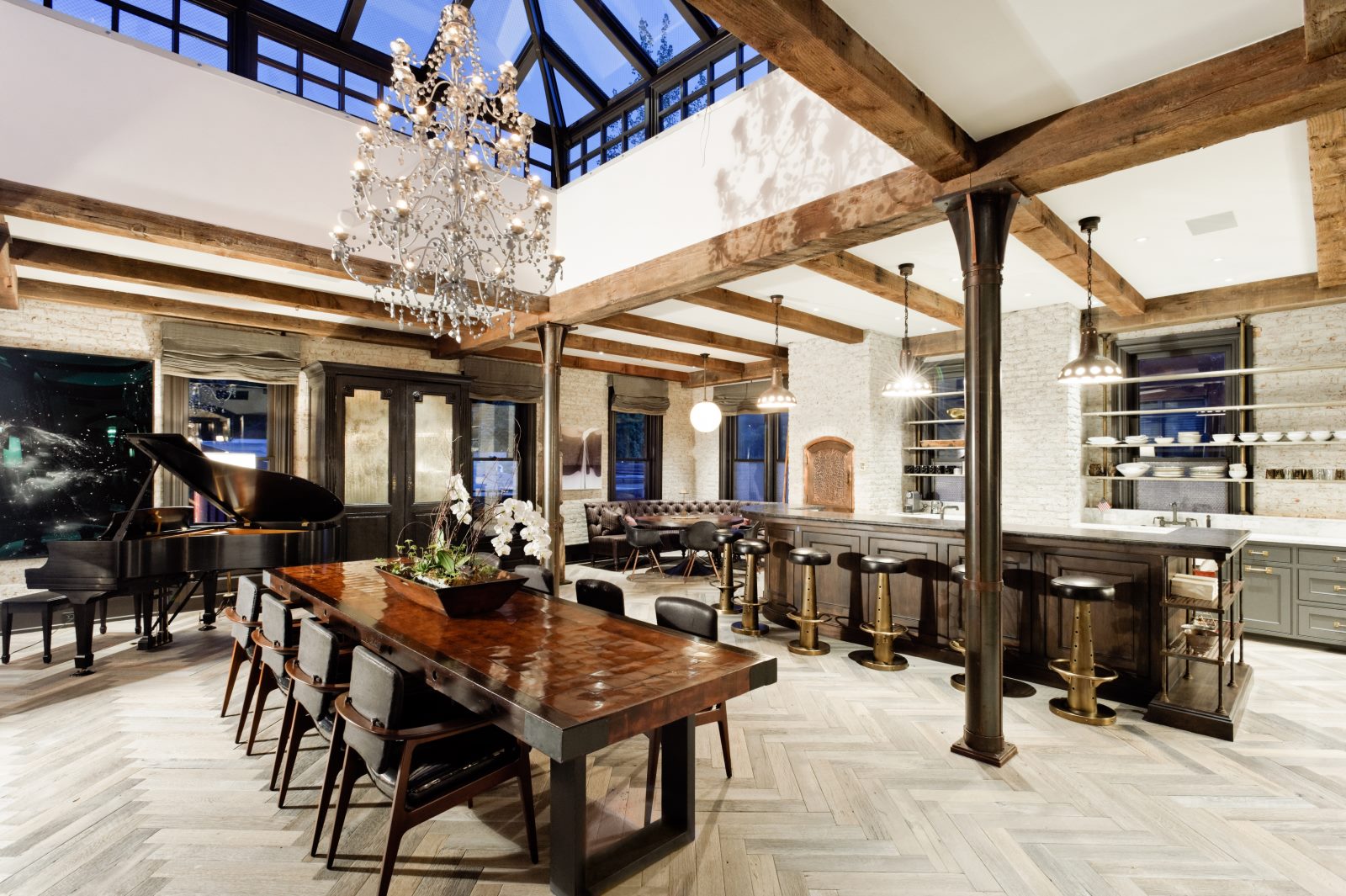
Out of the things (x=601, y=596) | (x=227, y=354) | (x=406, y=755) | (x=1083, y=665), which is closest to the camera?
(x=406, y=755)

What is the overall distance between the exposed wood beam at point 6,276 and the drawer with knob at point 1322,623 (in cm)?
969

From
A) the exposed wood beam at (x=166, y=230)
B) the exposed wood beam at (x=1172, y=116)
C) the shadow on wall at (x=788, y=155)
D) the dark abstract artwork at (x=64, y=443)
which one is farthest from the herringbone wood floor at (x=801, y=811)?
the shadow on wall at (x=788, y=155)

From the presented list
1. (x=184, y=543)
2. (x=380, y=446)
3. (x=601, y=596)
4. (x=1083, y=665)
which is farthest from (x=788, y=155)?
(x=380, y=446)

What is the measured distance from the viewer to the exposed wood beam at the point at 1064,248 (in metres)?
3.62

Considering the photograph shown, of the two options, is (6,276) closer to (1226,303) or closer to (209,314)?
(209,314)

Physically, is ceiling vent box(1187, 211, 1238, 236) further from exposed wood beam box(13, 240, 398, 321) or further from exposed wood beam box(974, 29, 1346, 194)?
exposed wood beam box(13, 240, 398, 321)

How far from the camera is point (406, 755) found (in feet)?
6.42

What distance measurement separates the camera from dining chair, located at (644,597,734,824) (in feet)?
8.74

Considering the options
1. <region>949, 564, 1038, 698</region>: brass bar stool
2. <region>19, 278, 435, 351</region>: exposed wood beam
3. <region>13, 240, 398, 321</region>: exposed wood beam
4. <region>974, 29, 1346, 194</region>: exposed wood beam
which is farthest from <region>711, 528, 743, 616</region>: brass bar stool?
<region>19, 278, 435, 351</region>: exposed wood beam

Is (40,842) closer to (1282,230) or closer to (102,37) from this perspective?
(102,37)

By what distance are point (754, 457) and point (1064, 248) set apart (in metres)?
6.61

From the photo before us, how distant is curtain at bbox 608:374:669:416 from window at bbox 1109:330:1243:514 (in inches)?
249

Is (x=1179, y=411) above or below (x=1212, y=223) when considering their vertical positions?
below

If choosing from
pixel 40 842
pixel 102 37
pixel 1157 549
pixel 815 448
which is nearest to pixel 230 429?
pixel 102 37
